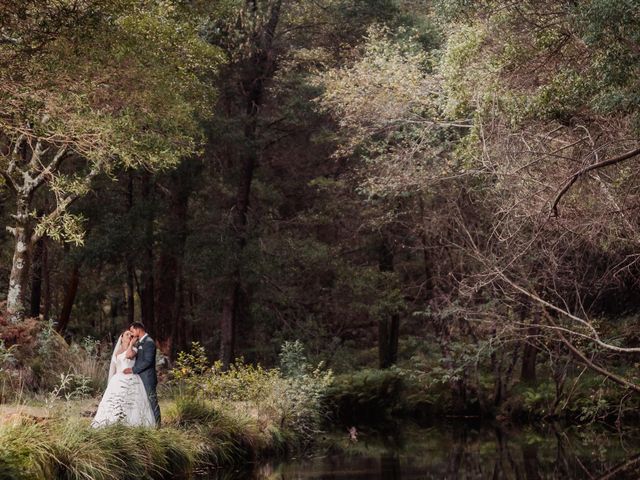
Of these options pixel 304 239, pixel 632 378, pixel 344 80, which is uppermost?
pixel 344 80

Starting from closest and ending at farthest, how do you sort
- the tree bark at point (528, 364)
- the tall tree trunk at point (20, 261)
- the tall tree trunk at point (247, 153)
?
the tall tree trunk at point (20, 261) → the tree bark at point (528, 364) → the tall tree trunk at point (247, 153)

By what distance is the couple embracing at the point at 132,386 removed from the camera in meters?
13.4

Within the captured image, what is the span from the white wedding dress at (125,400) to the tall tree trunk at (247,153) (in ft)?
39.7

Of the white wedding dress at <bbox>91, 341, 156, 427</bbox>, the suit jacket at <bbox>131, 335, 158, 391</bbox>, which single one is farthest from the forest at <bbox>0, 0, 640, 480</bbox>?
the suit jacket at <bbox>131, 335, 158, 391</bbox>

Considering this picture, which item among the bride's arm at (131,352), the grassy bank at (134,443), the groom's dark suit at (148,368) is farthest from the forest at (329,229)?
the bride's arm at (131,352)

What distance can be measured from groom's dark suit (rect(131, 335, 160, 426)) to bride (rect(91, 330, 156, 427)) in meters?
0.06

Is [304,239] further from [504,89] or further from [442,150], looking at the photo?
[504,89]

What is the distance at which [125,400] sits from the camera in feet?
44.2

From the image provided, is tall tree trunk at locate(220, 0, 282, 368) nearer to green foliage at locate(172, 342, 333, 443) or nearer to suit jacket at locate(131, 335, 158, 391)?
green foliage at locate(172, 342, 333, 443)

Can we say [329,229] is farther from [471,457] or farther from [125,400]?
[125,400]

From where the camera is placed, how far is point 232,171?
28.0 m

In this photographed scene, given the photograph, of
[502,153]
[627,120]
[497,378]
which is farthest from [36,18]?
[497,378]

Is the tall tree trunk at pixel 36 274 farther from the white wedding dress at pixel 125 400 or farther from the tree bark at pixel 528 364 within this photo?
the white wedding dress at pixel 125 400

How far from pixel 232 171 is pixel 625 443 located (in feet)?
47.6
